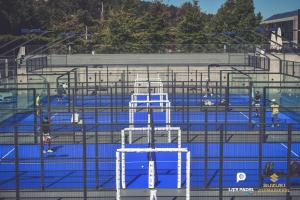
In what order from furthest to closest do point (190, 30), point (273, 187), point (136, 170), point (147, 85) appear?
point (190, 30), point (147, 85), point (136, 170), point (273, 187)

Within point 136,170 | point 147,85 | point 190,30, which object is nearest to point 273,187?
point 136,170

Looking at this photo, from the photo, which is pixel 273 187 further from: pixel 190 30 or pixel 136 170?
pixel 190 30

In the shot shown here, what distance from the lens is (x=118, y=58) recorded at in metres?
56.2

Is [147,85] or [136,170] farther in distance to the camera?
[147,85]

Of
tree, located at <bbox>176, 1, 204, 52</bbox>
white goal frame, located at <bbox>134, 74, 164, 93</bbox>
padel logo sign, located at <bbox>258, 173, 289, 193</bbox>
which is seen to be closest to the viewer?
padel logo sign, located at <bbox>258, 173, 289, 193</bbox>

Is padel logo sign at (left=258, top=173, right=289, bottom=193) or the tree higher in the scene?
the tree

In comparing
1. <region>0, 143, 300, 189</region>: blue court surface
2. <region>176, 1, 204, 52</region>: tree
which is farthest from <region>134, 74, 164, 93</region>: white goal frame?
<region>176, 1, 204, 52</region>: tree

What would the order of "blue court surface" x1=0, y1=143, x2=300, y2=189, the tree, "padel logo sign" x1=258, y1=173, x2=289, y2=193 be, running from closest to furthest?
"padel logo sign" x1=258, y1=173, x2=289, y2=193 → "blue court surface" x1=0, y1=143, x2=300, y2=189 → the tree

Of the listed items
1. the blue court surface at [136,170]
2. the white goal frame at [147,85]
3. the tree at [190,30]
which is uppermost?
the tree at [190,30]

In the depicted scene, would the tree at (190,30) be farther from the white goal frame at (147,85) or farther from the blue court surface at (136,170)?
the blue court surface at (136,170)

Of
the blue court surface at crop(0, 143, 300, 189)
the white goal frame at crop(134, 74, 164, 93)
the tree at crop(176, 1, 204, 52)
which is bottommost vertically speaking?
the blue court surface at crop(0, 143, 300, 189)

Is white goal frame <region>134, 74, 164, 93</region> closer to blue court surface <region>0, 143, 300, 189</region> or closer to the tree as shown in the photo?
blue court surface <region>0, 143, 300, 189</region>

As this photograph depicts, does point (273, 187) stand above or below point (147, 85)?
below

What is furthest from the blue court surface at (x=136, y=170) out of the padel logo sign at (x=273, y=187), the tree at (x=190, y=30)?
the tree at (x=190, y=30)
